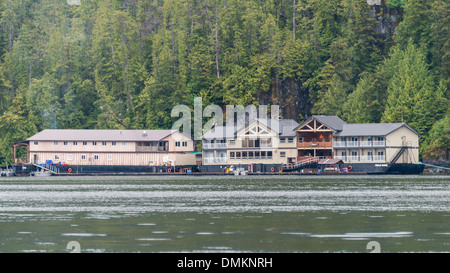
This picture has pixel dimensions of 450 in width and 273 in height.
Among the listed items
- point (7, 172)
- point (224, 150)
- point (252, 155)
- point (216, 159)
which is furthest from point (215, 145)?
point (7, 172)

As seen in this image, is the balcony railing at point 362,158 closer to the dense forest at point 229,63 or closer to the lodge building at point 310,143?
the lodge building at point 310,143

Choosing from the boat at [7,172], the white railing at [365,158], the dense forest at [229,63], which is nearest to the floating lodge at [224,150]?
the white railing at [365,158]

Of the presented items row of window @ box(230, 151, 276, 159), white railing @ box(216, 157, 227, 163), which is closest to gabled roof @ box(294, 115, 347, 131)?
row of window @ box(230, 151, 276, 159)

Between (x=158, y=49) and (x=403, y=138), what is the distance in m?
57.4

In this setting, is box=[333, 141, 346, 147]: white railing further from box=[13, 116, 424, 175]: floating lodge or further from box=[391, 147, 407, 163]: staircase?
box=[391, 147, 407, 163]: staircase

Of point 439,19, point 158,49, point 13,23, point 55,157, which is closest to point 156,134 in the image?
point 55,157

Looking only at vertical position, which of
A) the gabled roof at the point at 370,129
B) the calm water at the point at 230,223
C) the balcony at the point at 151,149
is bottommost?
the calm water at the point at 230,223

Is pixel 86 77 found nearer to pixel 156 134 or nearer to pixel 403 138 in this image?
pixel 156 134

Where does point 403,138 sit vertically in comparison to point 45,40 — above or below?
below

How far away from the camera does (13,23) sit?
174250mm

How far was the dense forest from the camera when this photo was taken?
430 ft

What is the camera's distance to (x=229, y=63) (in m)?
152

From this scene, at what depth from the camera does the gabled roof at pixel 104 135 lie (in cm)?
12862

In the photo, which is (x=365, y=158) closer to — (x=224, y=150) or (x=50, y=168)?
(x=224, y=150)
